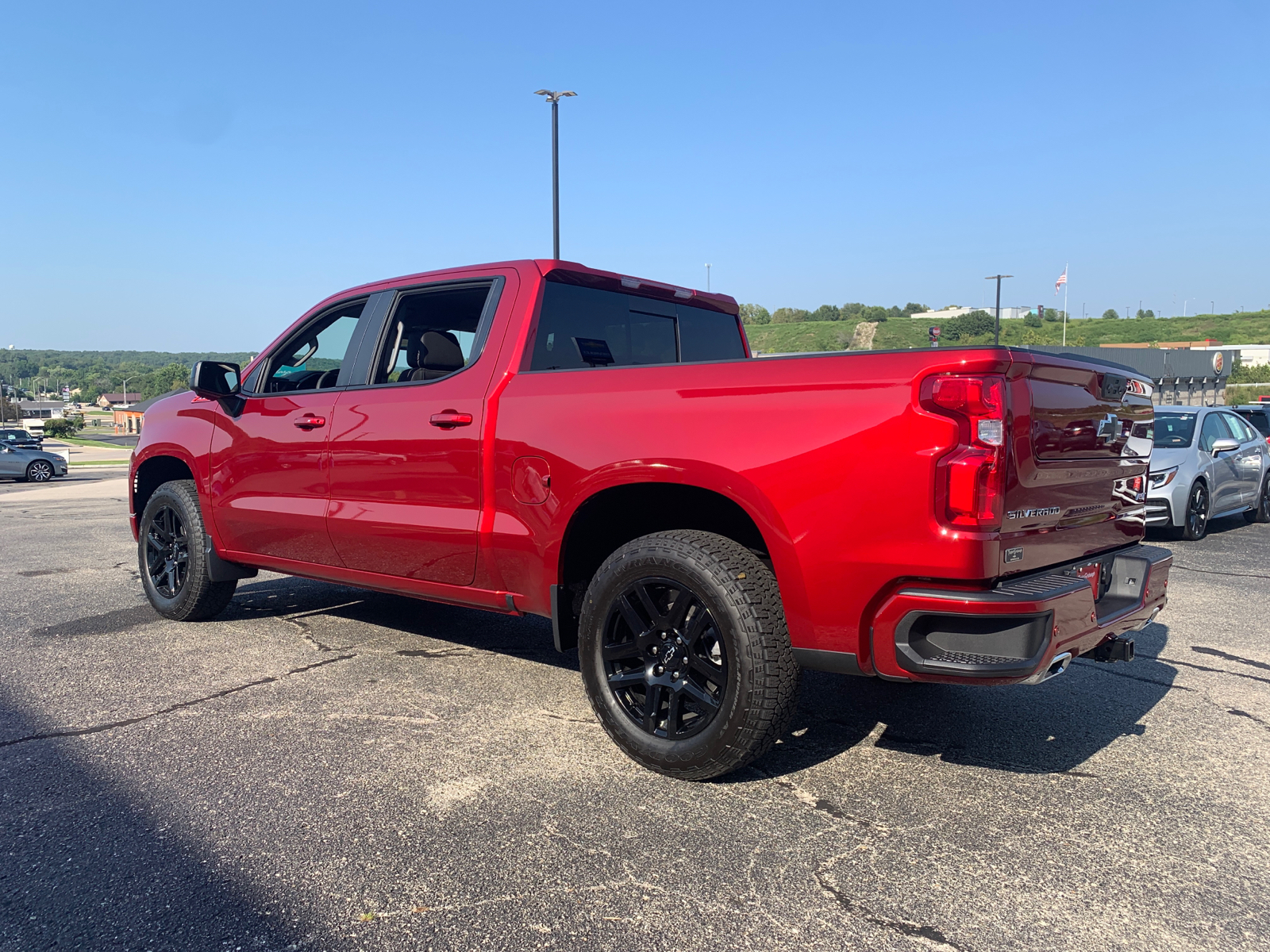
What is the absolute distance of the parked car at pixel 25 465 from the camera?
1002 inches

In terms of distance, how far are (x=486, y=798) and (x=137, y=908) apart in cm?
106

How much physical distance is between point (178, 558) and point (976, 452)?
4.90m

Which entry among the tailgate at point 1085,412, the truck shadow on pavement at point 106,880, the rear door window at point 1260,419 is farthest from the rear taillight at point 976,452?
the rear door window at point 1260,419

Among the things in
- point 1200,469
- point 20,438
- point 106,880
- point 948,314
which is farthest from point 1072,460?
point 948,314

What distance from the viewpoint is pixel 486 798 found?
307 cm

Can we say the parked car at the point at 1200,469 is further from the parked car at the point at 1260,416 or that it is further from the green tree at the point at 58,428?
the green tree at the point at 58,428

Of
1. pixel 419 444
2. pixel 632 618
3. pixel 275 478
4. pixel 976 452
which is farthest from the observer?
pixel 275 478

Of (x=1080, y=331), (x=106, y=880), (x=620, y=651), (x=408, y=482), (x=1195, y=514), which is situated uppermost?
(x=1080, y=331)

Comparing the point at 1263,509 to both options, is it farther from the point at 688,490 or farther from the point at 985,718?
the point at 688,490

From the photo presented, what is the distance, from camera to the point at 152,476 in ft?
19.6

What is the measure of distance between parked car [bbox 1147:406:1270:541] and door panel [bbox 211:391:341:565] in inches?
320

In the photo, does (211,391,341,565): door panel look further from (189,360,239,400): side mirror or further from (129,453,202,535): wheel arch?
(129,453,202,535): wheel arch

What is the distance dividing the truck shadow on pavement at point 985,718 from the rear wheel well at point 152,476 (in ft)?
13.6

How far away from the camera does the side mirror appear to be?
16.3 ft
